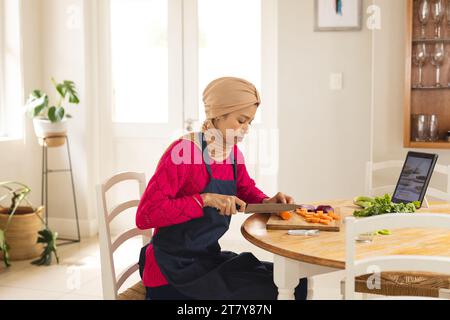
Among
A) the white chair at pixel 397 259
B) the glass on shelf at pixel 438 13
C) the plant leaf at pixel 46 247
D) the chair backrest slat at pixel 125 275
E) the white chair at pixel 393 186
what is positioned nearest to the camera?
the white chair at pixel 397 259

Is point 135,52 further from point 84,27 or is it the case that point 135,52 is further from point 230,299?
point 230,299

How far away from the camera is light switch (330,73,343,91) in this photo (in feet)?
12.4

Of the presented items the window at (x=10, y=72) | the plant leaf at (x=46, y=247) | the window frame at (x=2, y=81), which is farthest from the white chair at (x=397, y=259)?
the window frame at (x=2, y=81)

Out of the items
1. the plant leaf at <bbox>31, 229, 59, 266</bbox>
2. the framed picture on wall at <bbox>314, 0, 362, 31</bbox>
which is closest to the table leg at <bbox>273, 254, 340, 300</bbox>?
the framed picture on wall at <bbox>314, 0, 362, 31</bbox>

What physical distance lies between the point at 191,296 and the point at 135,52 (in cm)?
311

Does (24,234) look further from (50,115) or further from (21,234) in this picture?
(50,115)

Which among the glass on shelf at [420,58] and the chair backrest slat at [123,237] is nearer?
the chair backrest slat at [123,237]

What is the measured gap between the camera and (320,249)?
1629 millimetres

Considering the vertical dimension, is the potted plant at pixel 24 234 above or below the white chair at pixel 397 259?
below

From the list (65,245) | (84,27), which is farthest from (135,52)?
Answer: (65,245)

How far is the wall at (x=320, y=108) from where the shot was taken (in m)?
3.75

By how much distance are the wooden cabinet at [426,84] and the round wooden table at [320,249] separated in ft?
5.74

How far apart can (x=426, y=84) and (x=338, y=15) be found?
73cm

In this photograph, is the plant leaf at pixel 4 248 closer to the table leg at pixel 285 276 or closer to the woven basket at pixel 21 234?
the woven basket at pixel 21 234
